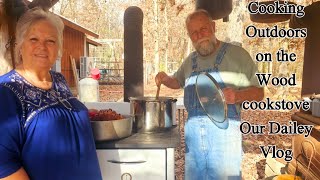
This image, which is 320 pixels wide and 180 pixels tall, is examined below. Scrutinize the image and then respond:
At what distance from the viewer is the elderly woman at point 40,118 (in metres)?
0.95

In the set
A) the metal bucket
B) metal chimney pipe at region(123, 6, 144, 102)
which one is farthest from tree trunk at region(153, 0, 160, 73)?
the metal bucket

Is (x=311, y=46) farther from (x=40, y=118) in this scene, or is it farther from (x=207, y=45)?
(x=40, y=118)

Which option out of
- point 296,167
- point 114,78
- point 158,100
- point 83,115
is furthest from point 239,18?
point 114,78

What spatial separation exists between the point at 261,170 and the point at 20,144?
292 centimetres

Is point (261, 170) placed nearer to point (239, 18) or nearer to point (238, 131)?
point (238, 131)

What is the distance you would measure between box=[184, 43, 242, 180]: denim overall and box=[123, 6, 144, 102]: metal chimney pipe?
50cm

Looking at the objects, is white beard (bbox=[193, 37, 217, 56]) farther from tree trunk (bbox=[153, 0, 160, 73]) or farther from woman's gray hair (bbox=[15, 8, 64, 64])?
tree trunk (bbox=[153, 0, 160, 73])

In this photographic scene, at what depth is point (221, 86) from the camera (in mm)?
1882

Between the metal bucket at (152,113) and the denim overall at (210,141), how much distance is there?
0.40 meters

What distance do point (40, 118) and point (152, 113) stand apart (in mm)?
656

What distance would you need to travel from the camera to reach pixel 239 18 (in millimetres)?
4199

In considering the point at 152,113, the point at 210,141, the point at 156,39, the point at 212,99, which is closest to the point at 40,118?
the point at 152,113

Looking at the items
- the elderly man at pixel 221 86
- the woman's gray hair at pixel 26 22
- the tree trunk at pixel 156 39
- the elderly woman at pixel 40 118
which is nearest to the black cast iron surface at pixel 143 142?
the elderly woman at pixel 40 118

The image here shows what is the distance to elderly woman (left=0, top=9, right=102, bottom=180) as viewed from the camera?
3.12ft
